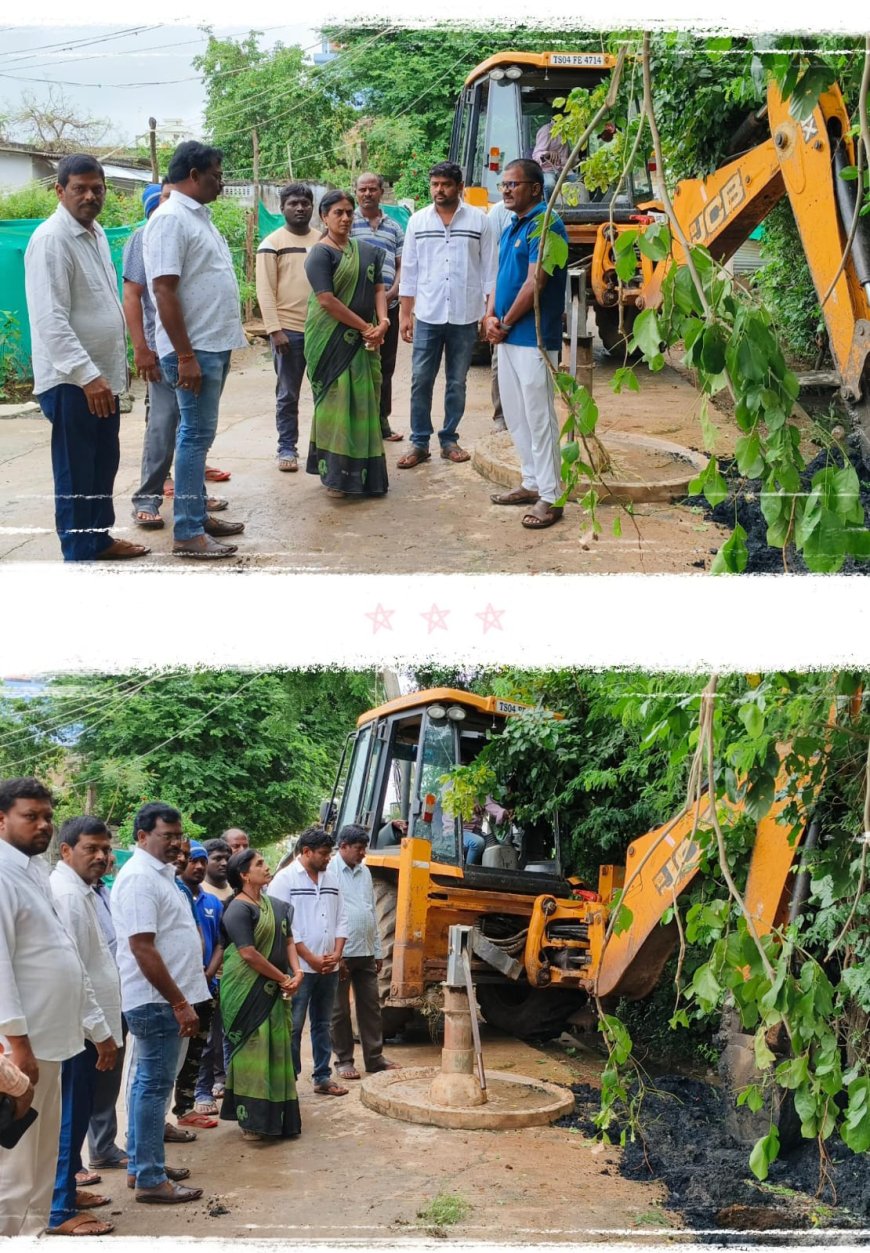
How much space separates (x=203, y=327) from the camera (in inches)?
171

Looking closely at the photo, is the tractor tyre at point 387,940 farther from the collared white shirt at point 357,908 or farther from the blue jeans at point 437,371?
the blue jeans at point 437,371

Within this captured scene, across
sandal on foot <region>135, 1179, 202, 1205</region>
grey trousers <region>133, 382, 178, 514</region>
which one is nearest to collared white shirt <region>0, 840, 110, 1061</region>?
sandal on foot <region>135, 1179, 202, 1205</region>

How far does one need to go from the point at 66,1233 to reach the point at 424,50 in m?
3.01

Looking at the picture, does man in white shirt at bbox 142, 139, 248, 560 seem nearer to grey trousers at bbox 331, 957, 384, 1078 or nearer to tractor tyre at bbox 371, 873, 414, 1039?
grey trousers at bbox 331, 957, 384, 1078

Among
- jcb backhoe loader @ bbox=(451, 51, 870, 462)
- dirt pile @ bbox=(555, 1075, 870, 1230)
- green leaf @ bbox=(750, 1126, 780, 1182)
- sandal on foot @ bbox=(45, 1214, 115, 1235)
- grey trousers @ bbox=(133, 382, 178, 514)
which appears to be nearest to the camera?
green leaf @ bbox=(750, 1126, 780, 1182)

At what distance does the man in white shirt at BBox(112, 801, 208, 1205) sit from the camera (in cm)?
394

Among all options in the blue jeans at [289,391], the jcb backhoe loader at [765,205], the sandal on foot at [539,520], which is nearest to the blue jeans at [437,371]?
the blue jeans at [289,391]

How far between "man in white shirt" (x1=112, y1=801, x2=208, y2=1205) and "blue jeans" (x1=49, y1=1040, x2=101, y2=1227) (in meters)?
0.14

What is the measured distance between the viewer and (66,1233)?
3539 millimetres

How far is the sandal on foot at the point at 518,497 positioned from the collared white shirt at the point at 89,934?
6.23 feet

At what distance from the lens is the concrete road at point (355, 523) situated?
413cm

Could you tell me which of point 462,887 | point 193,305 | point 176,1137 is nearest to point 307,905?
point 462,887

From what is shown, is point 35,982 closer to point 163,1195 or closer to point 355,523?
point 163,1195

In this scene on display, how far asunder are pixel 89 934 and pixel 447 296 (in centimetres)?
296
